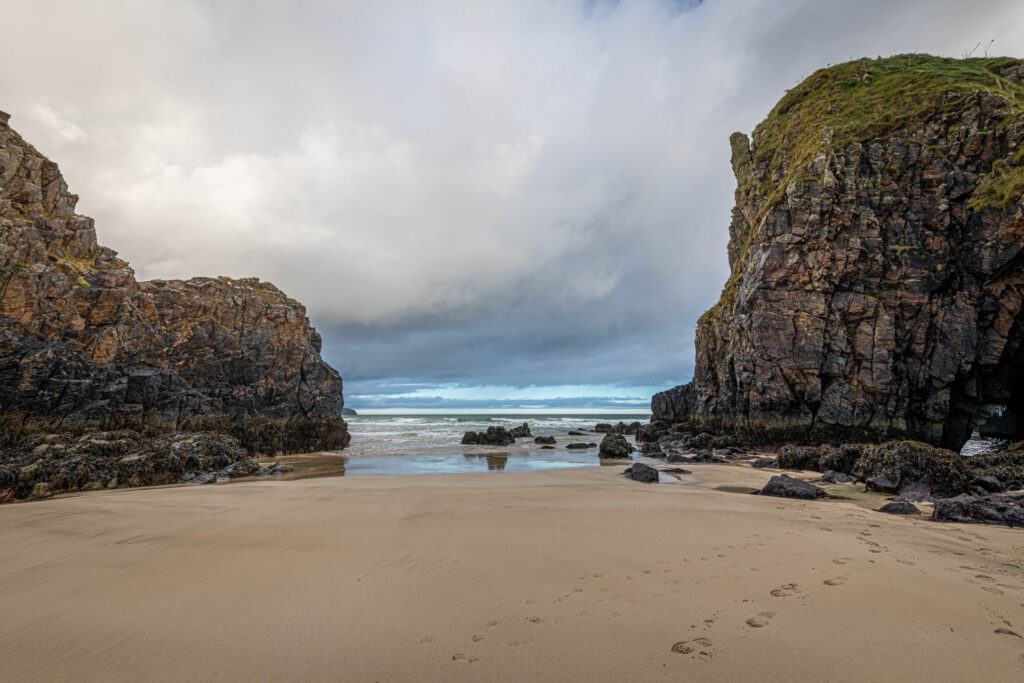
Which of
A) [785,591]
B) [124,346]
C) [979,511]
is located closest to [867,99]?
[979,511]

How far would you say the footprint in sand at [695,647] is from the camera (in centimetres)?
268

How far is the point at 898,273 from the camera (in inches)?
898

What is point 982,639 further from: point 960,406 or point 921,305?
point 960,406

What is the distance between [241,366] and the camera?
2847cm

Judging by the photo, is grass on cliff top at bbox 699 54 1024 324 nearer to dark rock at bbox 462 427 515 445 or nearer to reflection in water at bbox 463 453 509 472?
dark rock at bbox 462 427 515 445

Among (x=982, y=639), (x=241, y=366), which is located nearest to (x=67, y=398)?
(x=241, y=366)

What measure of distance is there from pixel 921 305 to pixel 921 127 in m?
11.3

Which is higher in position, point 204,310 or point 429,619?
point 204,310

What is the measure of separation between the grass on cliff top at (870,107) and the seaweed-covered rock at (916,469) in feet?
62.9

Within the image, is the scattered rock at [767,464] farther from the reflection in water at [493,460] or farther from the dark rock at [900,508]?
the reflection in water at [493,460]

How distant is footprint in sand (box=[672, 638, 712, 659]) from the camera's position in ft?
8.79

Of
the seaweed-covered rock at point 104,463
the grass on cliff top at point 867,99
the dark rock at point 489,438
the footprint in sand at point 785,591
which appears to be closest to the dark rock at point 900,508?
the footprint in sand at point 785,591

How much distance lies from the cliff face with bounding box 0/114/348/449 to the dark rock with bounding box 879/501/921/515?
27.9 metres

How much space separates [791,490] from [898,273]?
71.2ft
